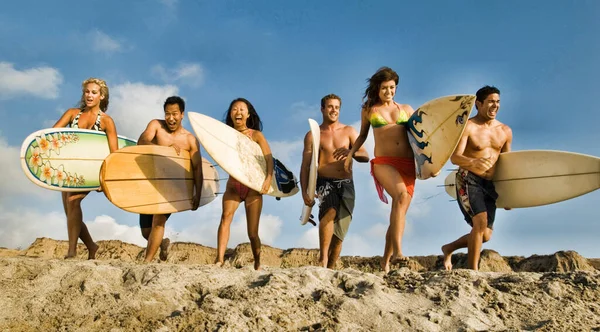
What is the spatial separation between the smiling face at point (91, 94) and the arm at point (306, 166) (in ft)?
7.88

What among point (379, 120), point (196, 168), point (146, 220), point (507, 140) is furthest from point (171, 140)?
point (507, 140)

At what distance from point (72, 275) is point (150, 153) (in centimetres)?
180

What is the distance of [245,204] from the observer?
5.56 meters

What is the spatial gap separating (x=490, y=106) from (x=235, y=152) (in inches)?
101

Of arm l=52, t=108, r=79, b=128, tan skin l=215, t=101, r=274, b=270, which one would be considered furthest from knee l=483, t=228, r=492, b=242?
arm l=52, t=108, r=79, b=128

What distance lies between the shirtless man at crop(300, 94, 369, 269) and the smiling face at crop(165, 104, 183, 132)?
53.7 inches

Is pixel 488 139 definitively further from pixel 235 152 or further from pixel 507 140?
pixel 235 152

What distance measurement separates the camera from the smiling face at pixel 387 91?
5.22m

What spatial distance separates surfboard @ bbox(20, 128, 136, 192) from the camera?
240 inches

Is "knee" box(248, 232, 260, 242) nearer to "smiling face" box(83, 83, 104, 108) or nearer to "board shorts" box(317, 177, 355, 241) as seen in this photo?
"board shorts" box(317, 177, 355, 241)

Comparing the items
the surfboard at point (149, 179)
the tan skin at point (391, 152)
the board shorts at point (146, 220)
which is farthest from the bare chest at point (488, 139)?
the board shorts at point (146, 220)

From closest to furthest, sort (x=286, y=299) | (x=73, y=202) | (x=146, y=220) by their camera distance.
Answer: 1. (x=286, y=299)
2. (x=73, y=202)
3. (x=146, y=220)

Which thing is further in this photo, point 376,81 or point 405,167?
point 376,81

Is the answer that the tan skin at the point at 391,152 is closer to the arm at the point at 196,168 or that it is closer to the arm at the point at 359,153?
the arm at the point at 359,153
